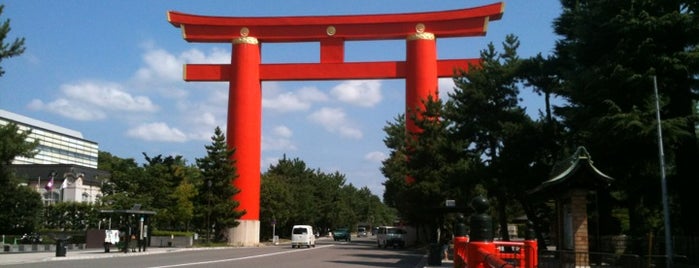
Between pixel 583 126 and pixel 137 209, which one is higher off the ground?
pixel 583 126

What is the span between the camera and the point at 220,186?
48.5m

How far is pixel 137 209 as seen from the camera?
119 ft

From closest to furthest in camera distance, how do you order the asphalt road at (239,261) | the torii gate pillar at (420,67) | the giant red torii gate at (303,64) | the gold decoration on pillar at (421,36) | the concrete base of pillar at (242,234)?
the asphalt road at (239,261) → the giant red torii gate at (303,64) → the torii gate pillar at (420,67) → the gold decoration on pillar at (421,36) → the concrete base of pillar at (242,234)

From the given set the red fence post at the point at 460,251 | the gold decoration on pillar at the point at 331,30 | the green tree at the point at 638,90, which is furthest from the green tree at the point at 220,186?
the red fence post at the point at 460,251

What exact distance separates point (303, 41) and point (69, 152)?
236 ft

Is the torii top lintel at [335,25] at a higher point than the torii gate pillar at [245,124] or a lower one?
higher

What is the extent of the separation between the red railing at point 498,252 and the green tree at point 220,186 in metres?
36.3

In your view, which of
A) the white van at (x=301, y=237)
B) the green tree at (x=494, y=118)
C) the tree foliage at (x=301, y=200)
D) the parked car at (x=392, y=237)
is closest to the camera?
the green tree at (x=494, y=118)

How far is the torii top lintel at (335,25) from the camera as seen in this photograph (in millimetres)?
46938

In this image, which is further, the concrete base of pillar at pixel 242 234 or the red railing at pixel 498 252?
the concrete base of pillar at pixel 242 234

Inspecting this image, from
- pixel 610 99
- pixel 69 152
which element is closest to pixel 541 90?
pixel 610 99

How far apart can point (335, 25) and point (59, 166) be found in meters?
43.5

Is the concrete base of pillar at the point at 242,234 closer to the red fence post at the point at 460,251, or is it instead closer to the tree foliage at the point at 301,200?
the tree foliage at the point at 301,200

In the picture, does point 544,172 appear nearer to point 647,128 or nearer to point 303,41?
point 647,128
